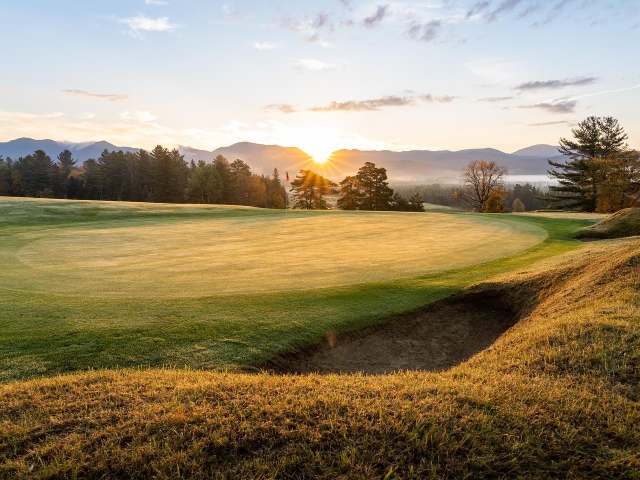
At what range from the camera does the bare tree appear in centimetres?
7375

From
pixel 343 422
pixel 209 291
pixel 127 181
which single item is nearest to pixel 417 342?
pixel 343 422

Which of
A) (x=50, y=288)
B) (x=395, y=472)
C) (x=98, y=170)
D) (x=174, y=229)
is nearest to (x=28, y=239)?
(x=174, y=229)

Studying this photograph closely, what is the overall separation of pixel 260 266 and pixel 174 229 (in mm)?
15497

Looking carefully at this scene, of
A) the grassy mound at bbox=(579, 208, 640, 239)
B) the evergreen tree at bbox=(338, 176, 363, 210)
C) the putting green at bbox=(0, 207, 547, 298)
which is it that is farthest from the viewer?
the evergreen tree at bbox=(338, 176, 363, 210)

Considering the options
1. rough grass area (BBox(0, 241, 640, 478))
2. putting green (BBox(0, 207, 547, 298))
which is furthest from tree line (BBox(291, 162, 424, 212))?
rough grass area (BBox(0, 241, 640, 478))

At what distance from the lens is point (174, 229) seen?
2778 cm

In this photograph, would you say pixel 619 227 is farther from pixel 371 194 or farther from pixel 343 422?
pixel 371 194

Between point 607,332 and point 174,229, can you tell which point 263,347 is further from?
point 174,229

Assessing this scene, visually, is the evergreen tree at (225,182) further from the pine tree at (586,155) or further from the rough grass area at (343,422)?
the rough grass area at (343,422)

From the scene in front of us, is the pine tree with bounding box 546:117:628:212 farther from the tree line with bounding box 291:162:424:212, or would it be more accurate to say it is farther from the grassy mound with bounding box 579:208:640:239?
the grassy mound with bounding box 579:208:640:239

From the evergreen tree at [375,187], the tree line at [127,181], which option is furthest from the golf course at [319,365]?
the tree line at [127,181]

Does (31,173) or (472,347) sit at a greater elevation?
(31,173)

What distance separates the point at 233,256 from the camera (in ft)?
55.7

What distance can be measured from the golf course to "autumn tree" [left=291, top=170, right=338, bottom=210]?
7791 cm
